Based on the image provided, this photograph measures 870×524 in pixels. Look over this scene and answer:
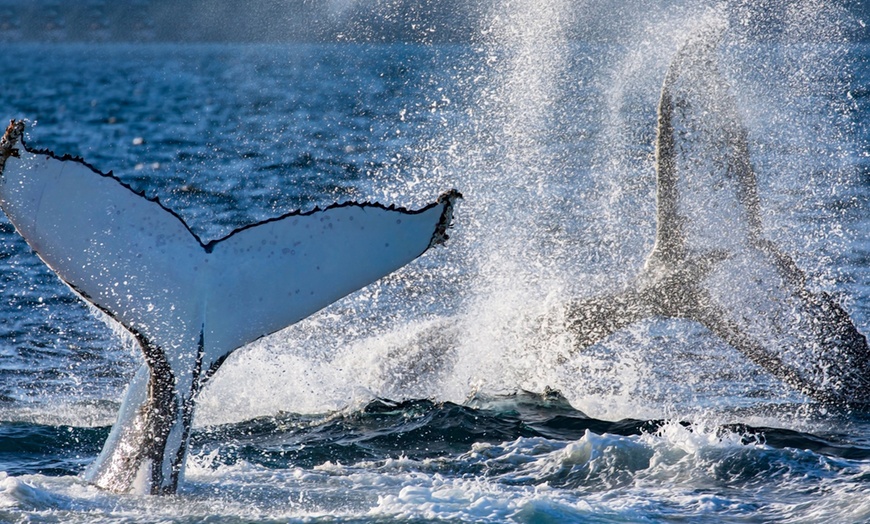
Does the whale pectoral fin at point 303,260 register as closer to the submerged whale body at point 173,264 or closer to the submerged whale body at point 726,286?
the submerged whale body at point 173,264

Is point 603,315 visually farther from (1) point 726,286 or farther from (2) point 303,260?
(2) point 303,260

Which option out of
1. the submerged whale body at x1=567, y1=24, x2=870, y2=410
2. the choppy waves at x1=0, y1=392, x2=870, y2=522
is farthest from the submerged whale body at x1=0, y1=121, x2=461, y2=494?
the submerged whale body at x1=567, y1=24, x2=870, y2=410

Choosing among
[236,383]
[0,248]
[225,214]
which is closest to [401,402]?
[236,383]

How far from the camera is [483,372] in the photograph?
12.5 meters

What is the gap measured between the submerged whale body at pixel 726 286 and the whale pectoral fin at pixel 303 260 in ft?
17.6

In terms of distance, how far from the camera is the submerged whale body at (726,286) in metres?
11.5

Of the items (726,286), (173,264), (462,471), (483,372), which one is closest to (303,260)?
(173,264)

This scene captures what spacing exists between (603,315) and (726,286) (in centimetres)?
128

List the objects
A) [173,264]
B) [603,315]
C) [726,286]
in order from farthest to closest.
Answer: [603,315], [726,286], [173,264]

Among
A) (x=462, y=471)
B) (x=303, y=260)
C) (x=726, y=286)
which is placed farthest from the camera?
(x=726, y=286)

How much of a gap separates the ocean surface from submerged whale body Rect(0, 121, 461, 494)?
0.49 metres

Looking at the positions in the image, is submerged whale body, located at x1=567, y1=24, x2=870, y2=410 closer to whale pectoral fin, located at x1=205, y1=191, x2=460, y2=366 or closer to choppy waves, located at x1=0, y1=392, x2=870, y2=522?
choppy waves, located at x1=0, y1=392, x2=870, y2=522

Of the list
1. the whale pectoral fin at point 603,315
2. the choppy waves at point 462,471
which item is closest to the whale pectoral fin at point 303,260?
the choppy waves at point 462,471

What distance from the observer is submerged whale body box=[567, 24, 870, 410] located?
11.5 m
